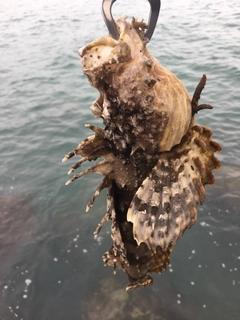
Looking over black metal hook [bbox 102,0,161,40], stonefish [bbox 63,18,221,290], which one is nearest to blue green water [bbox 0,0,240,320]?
stonefish [bbox 63,18,221,290]

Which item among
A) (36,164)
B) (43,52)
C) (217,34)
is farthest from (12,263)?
(217,34)

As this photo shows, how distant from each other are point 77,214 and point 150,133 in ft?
18.7

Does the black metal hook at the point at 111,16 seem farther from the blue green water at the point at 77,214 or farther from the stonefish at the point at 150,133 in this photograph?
the blue green water at the point at 77,214

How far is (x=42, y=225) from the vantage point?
7.29 m

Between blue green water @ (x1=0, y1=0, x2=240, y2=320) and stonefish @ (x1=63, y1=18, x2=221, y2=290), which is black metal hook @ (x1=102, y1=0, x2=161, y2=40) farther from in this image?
blue green water @ (x1=0, y1=0, x2=240, y2=320)

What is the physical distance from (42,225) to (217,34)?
12936 millimetres

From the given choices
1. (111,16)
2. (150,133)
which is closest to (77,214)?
(150,133)

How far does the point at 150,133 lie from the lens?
2154 mm

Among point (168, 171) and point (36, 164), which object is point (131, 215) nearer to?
point (168, 171)

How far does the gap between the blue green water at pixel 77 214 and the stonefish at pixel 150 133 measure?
4.26 metres

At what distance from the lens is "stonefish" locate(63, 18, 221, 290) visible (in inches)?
80.4

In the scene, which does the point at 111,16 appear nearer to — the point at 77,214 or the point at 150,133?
the point at 150,133

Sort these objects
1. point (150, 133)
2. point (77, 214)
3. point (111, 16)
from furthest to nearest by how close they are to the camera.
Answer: point (77, 214), point (150, 133), point (111, 16)

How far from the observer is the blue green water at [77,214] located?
5.89 metres
